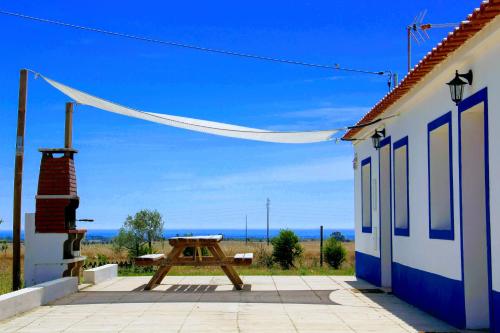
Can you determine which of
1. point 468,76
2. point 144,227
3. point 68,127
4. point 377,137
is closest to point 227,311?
point 468,76

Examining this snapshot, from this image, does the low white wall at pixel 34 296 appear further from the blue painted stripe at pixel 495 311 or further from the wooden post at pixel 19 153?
the blue painted stripe at pixel 495 311

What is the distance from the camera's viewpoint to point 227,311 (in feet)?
29.9

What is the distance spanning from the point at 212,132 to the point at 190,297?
A: 8.77 feet

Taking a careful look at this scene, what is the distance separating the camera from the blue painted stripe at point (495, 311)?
21.7 ft

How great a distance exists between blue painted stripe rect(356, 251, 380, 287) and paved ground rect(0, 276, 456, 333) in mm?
298

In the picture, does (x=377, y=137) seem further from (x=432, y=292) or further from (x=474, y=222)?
(x=474, y=222)

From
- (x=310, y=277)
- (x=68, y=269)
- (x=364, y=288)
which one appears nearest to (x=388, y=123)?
(x=364, y=288)

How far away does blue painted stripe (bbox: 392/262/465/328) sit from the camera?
7.95 metres

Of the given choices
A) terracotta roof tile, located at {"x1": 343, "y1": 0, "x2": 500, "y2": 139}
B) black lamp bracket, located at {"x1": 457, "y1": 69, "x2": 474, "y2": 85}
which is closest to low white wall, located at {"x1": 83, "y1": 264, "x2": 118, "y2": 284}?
terracotta roof tile, located at {"x1": 343, "y1": 0, "x2": 500, "y2": 139}

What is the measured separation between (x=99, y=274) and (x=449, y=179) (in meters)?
6.94

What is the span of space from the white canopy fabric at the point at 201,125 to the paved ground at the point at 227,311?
2.49m

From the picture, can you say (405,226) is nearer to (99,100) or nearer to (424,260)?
(424,260)

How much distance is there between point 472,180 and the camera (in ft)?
25.4

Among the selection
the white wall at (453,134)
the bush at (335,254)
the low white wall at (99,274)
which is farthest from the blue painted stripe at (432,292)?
the bush at (335,254)
